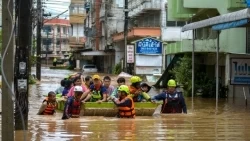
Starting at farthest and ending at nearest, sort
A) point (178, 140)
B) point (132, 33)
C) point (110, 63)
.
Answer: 1. point (110, 63)
2. point (132, 33)
3. point (178, 140)

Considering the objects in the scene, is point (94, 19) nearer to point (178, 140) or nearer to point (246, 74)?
point (246, 74)

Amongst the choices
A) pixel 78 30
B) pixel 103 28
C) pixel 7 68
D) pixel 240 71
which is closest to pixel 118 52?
pixel 103 28

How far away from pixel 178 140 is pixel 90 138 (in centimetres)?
169

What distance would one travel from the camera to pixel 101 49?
277 feet

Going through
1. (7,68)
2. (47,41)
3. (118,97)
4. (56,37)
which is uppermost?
(56,37)

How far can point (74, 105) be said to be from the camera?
1516 cm

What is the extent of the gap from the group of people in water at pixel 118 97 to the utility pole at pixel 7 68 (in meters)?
5.66

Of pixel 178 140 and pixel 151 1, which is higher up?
pixel 151 1

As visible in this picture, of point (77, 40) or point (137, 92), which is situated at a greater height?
point (77, 40)

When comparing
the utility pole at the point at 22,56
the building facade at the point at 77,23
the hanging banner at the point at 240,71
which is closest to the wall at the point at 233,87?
the hanging banner at the point at 240,71

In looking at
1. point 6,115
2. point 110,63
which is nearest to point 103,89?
point 6,115

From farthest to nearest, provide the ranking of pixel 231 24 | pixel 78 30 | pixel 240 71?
pixel 78 30 < pixel 240 71 < pixel 231 24

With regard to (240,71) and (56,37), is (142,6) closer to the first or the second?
(240,71)

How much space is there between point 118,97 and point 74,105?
48.1 inches
